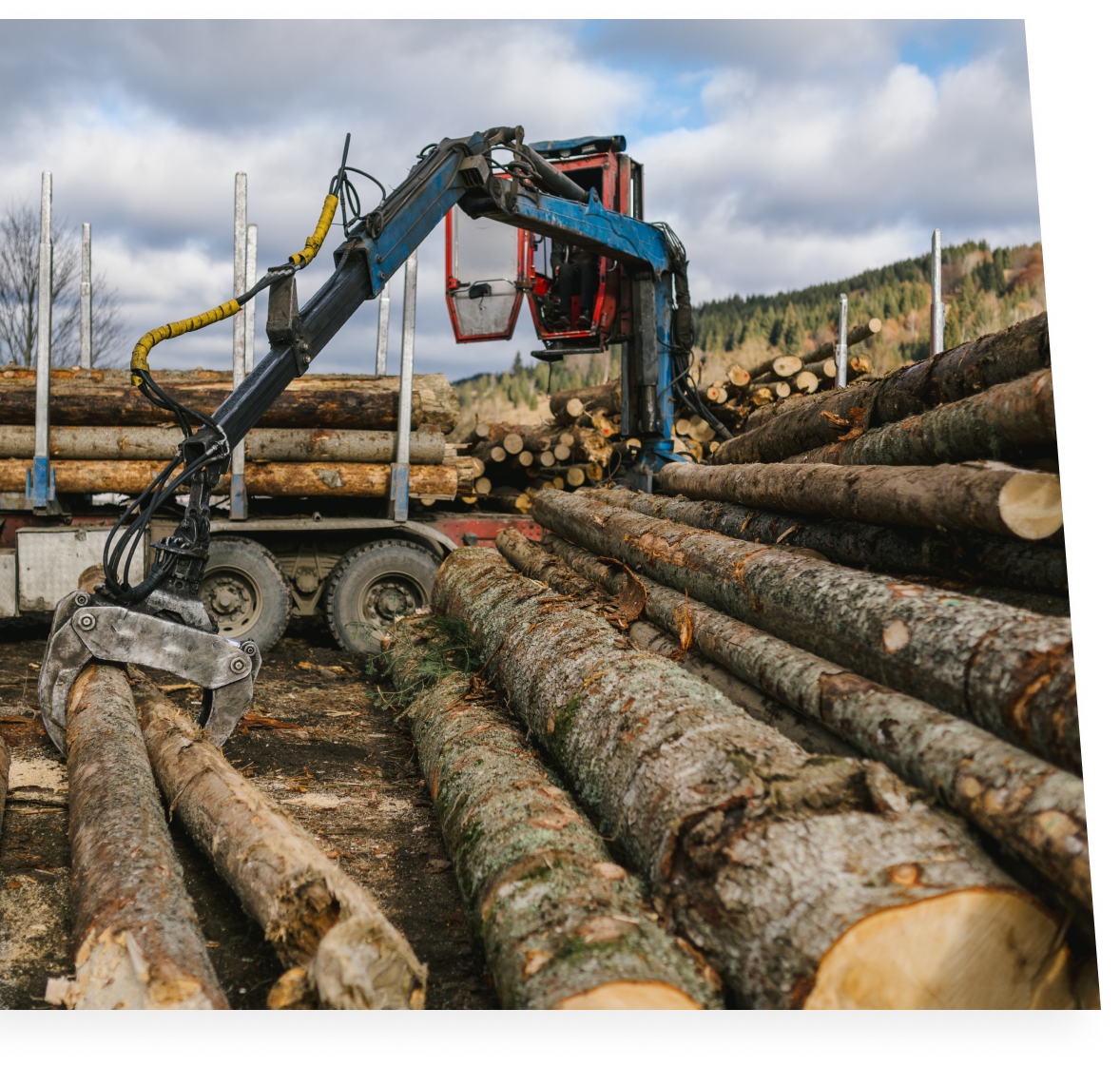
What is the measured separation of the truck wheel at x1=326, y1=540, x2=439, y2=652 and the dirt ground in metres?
0.80

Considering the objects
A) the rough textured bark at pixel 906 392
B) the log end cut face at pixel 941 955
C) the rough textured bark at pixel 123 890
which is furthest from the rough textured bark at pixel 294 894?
the rough textured bark at pixel 906 392

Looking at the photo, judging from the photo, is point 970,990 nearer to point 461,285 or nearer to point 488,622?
point 488,622

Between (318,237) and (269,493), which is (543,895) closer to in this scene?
(318,237)

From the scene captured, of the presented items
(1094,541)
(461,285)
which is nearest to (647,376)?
(461,285)

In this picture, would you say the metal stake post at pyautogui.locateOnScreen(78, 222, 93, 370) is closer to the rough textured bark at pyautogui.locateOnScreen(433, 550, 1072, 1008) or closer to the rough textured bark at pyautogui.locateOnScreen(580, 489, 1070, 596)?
the rough textured bark at pyautogui.locateOnScreen(580, 489, 1070, 596)

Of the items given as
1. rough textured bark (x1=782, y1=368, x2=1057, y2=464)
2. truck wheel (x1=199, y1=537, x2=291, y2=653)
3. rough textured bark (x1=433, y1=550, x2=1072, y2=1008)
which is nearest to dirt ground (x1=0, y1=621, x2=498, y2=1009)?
truck wheel (x1=199, y1=537, x2=291, y2=653)

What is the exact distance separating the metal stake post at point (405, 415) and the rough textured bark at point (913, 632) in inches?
134

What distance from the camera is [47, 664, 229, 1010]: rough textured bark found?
6.91 ft

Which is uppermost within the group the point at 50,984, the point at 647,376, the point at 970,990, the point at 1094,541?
the point at 647,376

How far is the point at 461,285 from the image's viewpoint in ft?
24.3

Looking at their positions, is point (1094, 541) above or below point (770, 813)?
above

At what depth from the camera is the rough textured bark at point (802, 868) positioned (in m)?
1.86

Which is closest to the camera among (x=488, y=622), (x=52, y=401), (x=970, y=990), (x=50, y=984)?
(x=970, y=990)

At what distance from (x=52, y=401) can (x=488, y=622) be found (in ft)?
15.2
